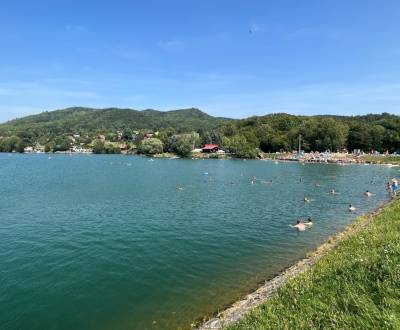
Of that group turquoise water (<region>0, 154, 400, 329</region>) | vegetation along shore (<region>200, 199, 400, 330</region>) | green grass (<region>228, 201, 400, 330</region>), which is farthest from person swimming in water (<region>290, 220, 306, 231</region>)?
green grass (<region>228, 201, 400, 330</region>)

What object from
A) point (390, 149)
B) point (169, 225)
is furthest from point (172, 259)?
point (390, 149)

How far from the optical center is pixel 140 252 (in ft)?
86.2

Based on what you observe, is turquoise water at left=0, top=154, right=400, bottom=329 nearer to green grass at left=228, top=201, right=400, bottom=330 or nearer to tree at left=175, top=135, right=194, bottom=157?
green grass at left=228, top=201, right=400, bottom=330

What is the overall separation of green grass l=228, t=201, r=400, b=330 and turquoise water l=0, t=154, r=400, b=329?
554cm

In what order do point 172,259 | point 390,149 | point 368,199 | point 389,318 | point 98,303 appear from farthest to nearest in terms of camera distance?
point 390,149
point 368,199
point 172,259
point 98,303
point 389,318

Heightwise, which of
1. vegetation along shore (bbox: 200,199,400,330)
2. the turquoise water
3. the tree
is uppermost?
the tree

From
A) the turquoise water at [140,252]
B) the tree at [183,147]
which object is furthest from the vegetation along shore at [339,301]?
the tree at [183,147]

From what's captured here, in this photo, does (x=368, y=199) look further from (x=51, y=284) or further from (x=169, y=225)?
(x=51, y=284)

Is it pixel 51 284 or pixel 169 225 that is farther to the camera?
pixel 169 225

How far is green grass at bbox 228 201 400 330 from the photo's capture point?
10148 millimetres

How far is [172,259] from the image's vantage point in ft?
81.4

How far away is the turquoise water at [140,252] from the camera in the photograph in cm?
1753

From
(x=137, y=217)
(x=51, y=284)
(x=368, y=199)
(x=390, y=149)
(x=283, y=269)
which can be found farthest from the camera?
(x=390, y=149)

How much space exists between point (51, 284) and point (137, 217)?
18.0m
